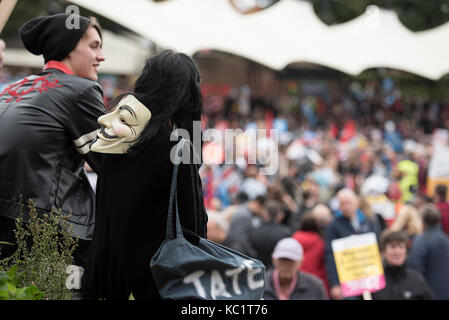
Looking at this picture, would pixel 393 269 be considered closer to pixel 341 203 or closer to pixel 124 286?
pixel 341 203

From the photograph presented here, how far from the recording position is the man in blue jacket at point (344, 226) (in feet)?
27.1

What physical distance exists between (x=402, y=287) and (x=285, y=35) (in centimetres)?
1946

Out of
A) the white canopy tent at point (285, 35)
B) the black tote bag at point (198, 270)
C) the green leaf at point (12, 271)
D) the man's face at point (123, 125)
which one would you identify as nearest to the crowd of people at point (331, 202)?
the man's face at point (123, 125)

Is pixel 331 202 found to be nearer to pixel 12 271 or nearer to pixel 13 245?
pixel 13 245

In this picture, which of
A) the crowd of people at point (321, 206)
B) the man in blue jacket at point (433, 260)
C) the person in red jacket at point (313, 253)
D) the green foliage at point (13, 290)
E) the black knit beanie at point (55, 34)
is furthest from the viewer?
the person in red jacket at point (313, 253)

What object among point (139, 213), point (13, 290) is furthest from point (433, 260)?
point (13, 290)

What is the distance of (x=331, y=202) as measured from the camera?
1284 centimetres

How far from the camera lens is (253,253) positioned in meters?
9.44

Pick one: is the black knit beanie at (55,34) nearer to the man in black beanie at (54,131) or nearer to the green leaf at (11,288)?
the man in black beanie at (54,131)

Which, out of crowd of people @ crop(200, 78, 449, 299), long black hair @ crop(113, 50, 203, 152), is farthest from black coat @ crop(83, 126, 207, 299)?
crowd of people @ crop(200, 78, 449, 299)

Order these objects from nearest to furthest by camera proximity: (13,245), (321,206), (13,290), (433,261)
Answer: (13,290) → (13,245) → (433,261) → (321,206)

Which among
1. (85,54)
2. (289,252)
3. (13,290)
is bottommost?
(289,252)

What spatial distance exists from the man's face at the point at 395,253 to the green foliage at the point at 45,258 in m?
4.51

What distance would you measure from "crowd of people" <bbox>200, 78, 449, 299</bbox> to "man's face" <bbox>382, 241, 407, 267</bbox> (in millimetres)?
14
